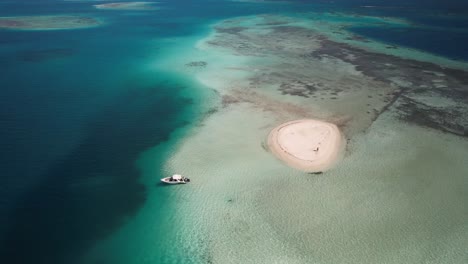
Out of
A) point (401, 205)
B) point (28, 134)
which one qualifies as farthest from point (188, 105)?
point (401, 205)

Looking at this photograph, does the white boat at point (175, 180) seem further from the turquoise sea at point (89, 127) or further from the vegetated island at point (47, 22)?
the vegetated island at point (47, 22)

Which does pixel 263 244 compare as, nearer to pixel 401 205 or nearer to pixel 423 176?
pixel 401 205

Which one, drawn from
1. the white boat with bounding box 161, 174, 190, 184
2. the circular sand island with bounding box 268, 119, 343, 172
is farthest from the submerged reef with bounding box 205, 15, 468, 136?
the white boat with bounding box 161, 174, 190, 184

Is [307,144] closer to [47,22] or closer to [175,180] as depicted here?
[175,180]

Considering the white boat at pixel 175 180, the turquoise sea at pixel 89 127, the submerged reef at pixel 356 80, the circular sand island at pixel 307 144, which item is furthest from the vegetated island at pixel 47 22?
the white boat at pixel 175 180

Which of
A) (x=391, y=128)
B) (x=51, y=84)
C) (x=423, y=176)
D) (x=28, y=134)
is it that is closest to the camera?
(x=423, y=176)
